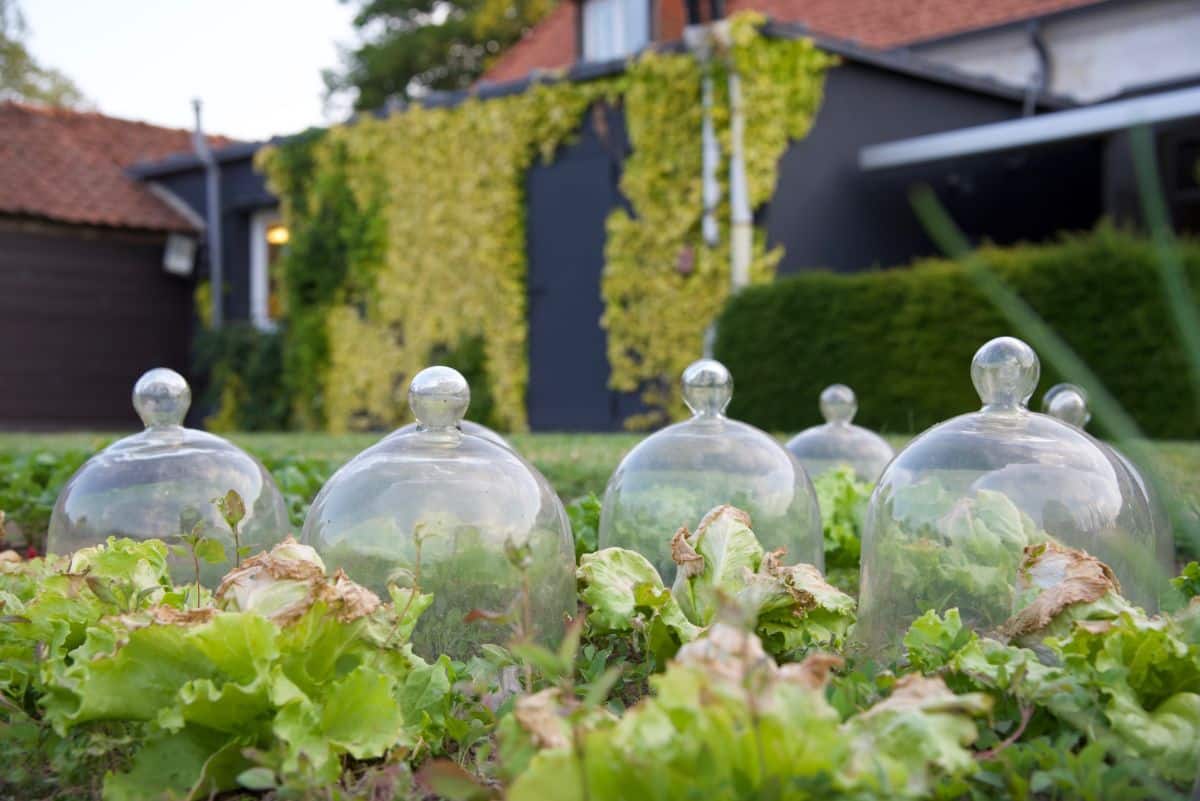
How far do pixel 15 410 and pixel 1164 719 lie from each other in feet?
54.6

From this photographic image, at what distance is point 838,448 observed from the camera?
4094 millimetres

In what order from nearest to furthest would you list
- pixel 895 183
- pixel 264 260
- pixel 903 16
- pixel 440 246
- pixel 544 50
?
pixel 895 183 → pixel 440 246 → pixel 903 16 → pixel 264 260 → pixel 544 50

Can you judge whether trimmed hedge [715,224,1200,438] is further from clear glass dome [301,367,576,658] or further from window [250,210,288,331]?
window [250,210,288,331]

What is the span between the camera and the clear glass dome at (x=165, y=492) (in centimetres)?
266

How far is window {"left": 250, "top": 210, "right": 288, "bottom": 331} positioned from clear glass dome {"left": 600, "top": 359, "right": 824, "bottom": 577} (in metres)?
15.4

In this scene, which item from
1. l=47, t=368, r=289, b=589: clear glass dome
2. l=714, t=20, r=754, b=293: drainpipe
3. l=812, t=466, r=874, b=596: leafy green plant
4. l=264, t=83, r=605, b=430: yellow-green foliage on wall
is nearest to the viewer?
l=47, t=368, r=289, b=589: clear glass dome

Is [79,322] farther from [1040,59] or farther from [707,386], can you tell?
[707,386]

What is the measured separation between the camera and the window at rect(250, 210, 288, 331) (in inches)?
690

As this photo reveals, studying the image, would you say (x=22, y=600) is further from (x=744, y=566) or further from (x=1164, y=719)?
(x=1164, y=719)

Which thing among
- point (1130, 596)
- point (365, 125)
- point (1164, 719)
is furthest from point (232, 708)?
point (365, 125)

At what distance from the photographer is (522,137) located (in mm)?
13398

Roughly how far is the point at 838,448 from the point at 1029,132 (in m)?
8.84

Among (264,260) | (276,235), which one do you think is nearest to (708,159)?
(276,235)

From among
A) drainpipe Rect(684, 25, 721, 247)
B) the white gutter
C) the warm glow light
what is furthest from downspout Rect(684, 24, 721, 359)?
the warm glow light
